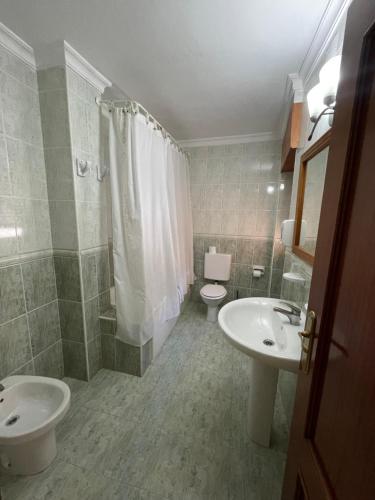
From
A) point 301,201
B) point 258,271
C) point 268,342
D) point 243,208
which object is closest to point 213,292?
point 258,271

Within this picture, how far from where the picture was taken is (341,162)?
1.84ft

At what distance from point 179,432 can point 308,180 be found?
1.95 m

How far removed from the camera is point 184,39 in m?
1.26

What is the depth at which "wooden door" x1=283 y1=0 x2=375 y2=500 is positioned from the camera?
1.44ft

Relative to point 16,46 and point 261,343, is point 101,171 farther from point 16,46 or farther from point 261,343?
point 261,343

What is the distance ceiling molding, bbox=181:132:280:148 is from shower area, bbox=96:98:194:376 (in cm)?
89

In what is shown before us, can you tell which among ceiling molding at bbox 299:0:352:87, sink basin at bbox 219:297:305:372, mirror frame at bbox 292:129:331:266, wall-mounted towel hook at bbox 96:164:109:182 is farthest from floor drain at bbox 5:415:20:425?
ceiling molding at bbox 299:0:352:87

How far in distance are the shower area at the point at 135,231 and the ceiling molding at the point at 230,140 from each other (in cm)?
89

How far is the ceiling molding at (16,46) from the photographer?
120 centimetres

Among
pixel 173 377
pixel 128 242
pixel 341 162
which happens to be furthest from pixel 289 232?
pixel 173 377

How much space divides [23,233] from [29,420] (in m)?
1.12

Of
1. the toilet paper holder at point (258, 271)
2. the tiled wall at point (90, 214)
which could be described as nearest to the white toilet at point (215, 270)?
the toilet paper holder at point (258, 271)

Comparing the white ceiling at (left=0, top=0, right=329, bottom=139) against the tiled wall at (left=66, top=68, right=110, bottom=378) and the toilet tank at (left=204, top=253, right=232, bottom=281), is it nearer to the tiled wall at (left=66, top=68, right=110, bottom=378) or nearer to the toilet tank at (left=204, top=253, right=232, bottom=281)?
the tiled wall at (left=66, top=68, right=110, bottom=378)

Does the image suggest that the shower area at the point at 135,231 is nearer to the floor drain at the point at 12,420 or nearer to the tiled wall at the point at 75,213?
the tiled wall at the point at 75,213
